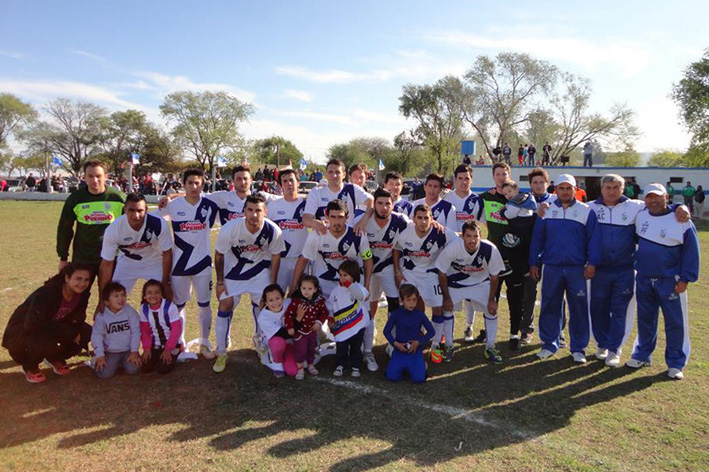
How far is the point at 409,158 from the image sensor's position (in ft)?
196

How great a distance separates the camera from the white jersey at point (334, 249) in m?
4.98

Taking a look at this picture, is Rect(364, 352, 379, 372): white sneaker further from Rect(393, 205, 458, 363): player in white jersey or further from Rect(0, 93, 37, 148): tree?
Rect(0, 93, 37, 148): tree

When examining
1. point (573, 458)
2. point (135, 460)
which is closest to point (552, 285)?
point (573, 458)

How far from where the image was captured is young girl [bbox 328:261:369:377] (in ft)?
15.7

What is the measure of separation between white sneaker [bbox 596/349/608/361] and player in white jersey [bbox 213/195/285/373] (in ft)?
12.3

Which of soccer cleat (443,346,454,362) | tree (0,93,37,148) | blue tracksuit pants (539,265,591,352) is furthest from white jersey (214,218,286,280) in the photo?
tree (0,93,37,148)

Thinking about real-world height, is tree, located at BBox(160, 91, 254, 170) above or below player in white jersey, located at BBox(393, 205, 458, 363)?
above

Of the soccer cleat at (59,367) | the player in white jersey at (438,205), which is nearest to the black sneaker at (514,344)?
the player in white jersey at (438,205)

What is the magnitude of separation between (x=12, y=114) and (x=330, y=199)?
219 feet

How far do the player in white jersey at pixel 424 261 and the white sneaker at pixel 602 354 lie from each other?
179 cm

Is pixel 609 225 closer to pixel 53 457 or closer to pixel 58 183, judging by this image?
pixel 53 457

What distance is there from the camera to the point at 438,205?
228 inches

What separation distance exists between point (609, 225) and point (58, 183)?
46.4 meters

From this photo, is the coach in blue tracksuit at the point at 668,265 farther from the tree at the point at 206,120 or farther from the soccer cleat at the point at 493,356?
the tree at the point at 206,120
